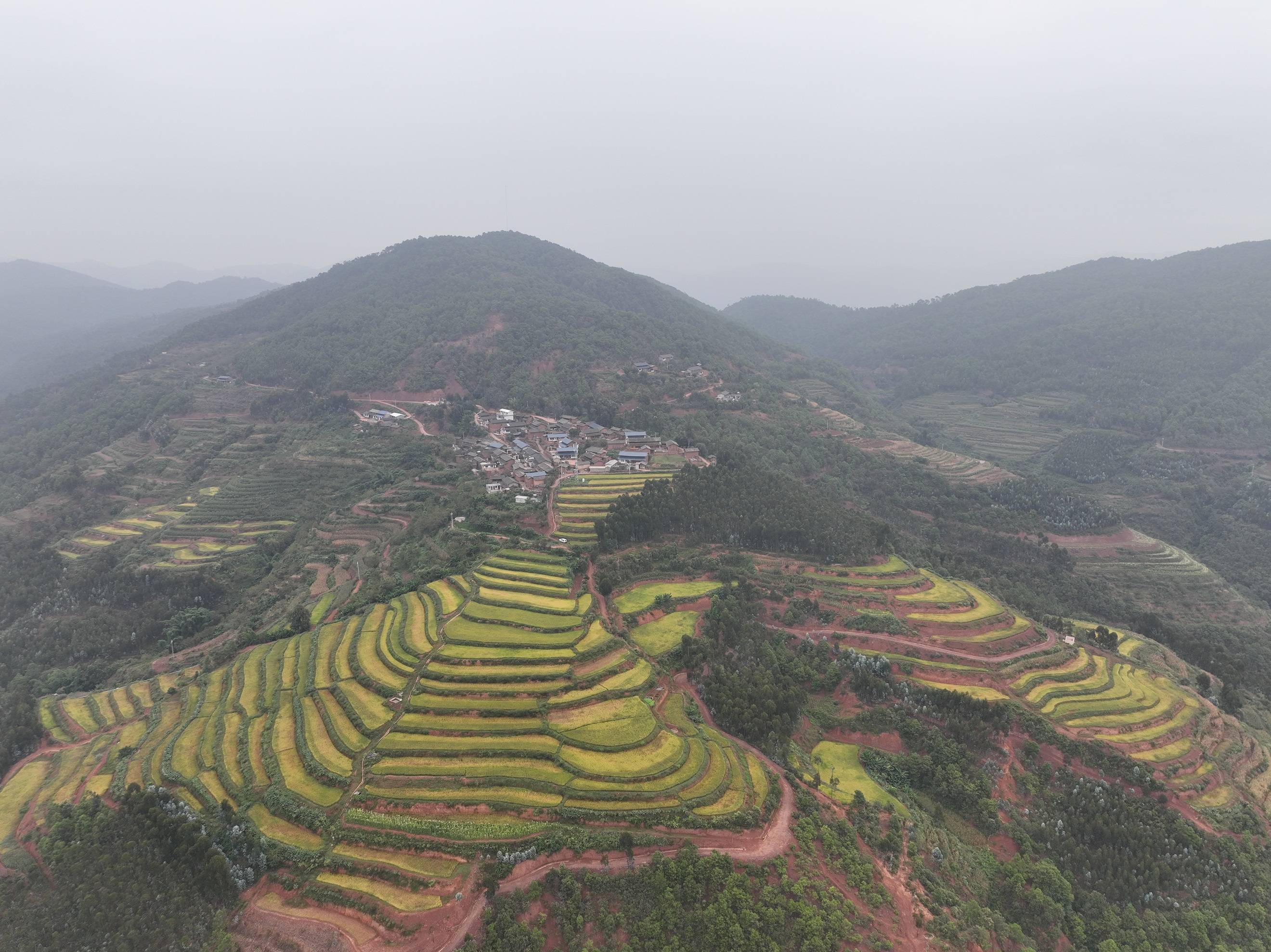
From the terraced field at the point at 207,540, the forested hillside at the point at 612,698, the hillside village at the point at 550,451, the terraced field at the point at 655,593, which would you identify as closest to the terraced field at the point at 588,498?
the forested hillside at the point at 612,698

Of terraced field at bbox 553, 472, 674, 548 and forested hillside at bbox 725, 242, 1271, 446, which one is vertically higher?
forested hillside at bbox 725, 242, 1271, 446

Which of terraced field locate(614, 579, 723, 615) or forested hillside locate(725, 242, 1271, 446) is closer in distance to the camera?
terraced field locate(614, 579, 723, 615)

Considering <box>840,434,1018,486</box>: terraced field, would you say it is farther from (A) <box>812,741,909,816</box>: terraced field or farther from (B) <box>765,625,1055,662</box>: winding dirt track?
(A) <box>812,741,909,816</box>: terraced field

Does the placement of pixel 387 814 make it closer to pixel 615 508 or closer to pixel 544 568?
pixel 544 568

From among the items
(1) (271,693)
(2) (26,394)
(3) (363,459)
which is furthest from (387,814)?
(2) (26,394)

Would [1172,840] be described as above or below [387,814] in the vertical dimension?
below

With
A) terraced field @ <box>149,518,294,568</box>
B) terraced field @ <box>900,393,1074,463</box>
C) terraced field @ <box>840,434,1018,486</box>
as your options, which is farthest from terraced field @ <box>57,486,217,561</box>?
terraced field @ <box>900,393,1074,463</box>

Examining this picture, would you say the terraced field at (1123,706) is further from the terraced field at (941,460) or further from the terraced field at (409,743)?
the terraced field at (941,460)

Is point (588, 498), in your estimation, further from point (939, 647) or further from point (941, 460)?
point (941, 460)

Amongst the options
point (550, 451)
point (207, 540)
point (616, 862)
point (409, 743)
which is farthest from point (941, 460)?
point (207, 540)
